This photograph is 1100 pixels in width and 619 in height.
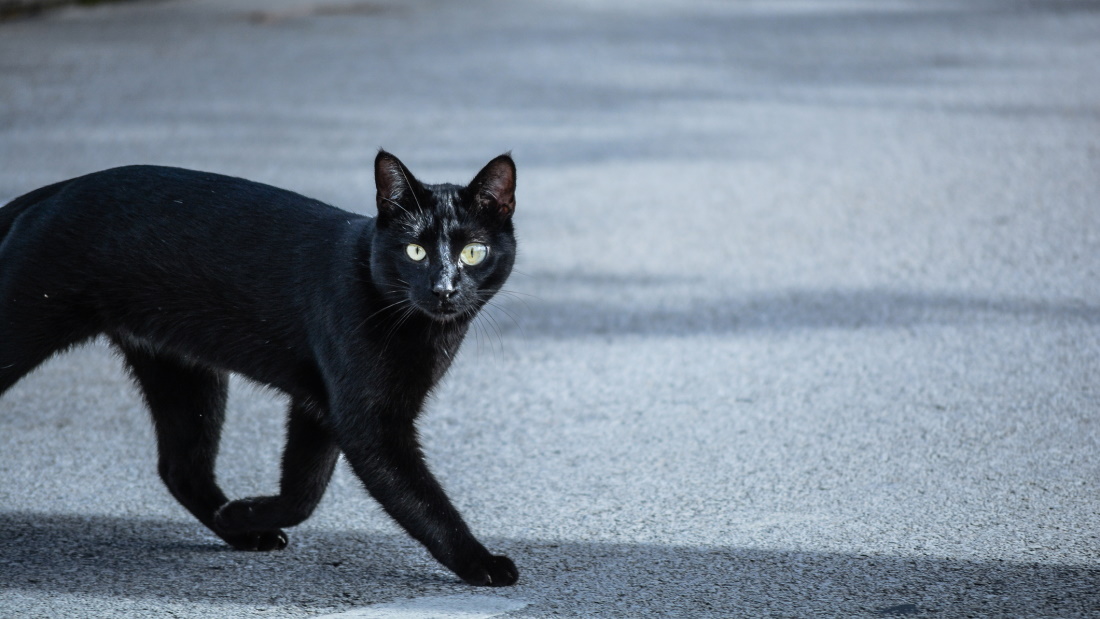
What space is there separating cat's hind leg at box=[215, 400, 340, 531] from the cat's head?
1.33 ft

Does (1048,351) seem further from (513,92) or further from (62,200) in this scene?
(513,92)

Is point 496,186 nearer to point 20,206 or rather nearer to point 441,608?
point 441,608

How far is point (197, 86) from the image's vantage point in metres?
8.98

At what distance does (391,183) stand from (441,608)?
3.25 ft

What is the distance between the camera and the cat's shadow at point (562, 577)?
2910 millimetres

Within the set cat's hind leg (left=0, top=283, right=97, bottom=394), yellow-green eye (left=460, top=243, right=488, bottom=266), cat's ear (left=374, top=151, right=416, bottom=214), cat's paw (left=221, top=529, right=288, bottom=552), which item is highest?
cat's ear (left=374, top=151, right=416, bottom=214)

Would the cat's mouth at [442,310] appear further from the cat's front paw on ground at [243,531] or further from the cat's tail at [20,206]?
the cat's tail at [20,206]

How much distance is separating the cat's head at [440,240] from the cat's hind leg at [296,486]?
1.33ft

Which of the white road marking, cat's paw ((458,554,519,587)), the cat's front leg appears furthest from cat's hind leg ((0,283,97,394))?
cat's paw ((458,554,519,587))

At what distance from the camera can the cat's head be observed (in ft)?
9.95

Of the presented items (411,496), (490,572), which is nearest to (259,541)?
(411,496)

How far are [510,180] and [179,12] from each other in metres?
9.41

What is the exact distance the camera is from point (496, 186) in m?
3.17

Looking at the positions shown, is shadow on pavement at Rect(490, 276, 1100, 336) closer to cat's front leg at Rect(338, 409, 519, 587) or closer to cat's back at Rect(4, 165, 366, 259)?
cat's back at Rect(4, 165, 366, 259)
